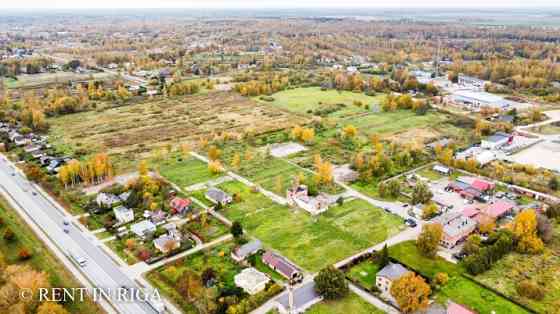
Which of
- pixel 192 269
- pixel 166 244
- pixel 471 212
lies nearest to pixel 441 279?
pixel 471 212

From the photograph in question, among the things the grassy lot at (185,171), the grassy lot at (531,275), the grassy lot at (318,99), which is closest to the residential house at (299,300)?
the grassy lot at (531,275)

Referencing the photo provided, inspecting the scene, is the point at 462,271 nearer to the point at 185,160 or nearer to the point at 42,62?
the point at 185,160

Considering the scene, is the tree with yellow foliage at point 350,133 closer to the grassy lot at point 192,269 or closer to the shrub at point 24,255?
the grassy lot at point 192,269

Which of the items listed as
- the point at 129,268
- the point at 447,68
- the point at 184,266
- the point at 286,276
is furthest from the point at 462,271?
the point at 447,68

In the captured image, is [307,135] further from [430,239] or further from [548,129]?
[548,129]

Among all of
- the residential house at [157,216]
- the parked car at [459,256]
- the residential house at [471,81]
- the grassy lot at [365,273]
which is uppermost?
the residential house at [471,81]

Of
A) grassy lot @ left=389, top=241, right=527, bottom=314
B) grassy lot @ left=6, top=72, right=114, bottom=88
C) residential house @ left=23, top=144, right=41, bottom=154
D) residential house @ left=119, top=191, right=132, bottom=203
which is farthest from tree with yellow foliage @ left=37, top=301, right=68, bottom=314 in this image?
grassy lot @ left=6, top=72, right=114, bottom=88

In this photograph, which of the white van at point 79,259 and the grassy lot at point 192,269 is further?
the white van at point 79,259

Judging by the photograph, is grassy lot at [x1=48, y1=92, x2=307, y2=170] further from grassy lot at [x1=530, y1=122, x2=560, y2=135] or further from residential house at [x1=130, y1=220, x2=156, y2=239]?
grassy lot at [x1=530, y1=122, x2=560, y2=135]
